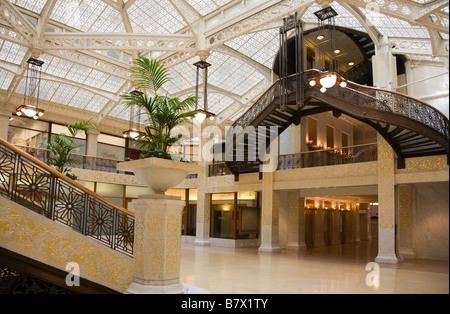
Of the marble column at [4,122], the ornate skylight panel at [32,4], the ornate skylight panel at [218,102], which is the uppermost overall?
the ornate skylight panel at [32,4]

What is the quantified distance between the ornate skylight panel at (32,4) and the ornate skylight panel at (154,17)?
3138 millimetres

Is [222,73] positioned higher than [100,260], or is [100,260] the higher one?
[222,73]

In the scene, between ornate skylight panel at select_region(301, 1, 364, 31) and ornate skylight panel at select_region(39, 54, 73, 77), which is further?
ornate skylight panel at select_region(39, 54, 73, 77)

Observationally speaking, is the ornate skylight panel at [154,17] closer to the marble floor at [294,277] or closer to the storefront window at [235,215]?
the storefront window at [235,215]

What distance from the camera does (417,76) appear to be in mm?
13438

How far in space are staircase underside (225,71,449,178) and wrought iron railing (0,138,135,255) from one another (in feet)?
21.3

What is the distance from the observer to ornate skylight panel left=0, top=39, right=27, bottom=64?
618 inches

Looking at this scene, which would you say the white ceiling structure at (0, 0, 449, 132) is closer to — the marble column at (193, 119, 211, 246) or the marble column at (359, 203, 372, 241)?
the marble column at (193, 119, 211, 246)

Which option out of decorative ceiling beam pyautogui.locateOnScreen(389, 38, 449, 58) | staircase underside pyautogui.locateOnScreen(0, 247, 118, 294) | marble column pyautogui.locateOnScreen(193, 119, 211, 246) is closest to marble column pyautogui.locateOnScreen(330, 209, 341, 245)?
marble column pyautogui.locateOnScreen(193, 119, 211, 246)

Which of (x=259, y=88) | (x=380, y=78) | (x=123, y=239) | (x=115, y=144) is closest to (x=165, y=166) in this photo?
(x=123, y=239)

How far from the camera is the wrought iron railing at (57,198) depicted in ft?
16.4

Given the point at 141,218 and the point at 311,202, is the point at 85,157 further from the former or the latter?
the point at 141,218

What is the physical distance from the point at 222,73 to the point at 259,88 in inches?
87.6

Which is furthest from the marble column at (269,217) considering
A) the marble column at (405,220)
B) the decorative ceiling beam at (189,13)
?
the decorative ceiling beam at (189,13)
